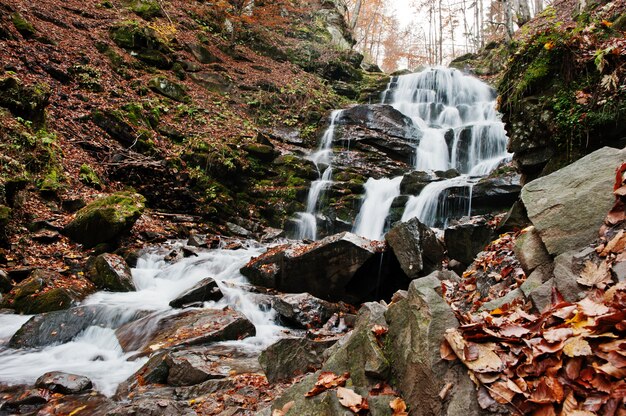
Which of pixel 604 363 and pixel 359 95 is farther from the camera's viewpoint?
pixel 359 95

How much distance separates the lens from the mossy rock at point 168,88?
51.3ft

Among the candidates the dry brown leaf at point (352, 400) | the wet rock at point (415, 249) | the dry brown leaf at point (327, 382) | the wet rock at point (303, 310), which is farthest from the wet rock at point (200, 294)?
the dry brown leaf at point (352, 400)

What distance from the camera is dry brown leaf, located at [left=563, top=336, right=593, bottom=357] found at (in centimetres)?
184

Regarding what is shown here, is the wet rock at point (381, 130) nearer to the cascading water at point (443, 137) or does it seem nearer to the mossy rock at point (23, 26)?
the cascading water at point (443, 137)

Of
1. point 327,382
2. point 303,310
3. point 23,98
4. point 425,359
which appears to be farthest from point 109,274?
point 425,359

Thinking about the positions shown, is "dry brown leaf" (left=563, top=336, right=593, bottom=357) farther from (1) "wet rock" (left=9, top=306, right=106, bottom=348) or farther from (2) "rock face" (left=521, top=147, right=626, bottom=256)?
(1) "wet rock" (left=9, top=306, right=106, bottom=348)

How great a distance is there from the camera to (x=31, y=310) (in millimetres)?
6484

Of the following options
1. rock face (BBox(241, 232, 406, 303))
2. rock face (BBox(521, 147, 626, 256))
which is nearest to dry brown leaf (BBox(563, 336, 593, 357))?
rock face (BBox(521, 147, 626, 256))

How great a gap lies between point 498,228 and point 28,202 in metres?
10.6

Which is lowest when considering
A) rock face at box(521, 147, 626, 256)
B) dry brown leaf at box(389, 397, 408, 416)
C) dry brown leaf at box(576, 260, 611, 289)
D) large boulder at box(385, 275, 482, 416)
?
dry brown leaf at box(389, 397, 408, 416)

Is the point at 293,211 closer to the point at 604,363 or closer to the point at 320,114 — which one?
the point at 320,114

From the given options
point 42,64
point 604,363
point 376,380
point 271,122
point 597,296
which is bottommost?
point 376,380

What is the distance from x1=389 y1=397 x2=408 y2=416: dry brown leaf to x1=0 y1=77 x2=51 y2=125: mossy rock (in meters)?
11.6

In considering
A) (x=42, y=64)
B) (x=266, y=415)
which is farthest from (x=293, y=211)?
(x=266, y=415)
